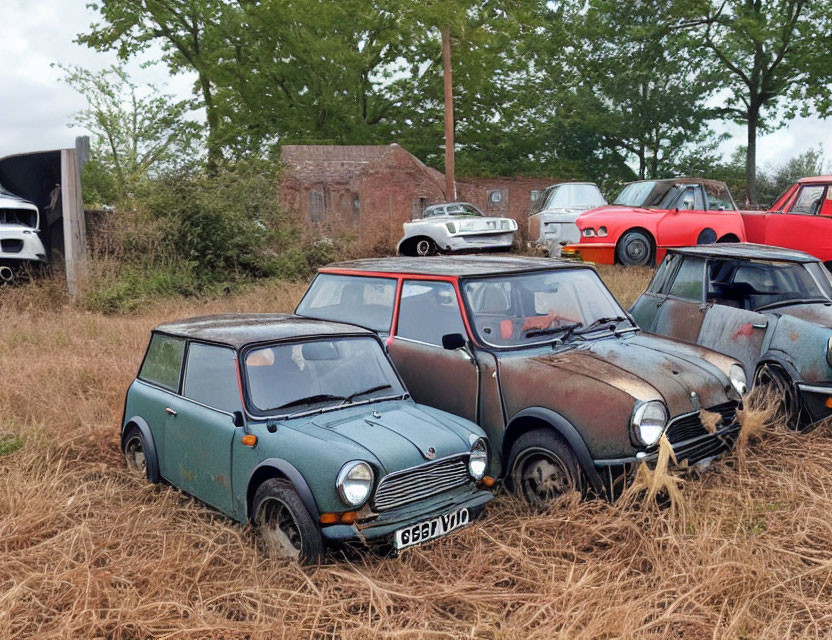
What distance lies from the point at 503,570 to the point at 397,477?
0.79m

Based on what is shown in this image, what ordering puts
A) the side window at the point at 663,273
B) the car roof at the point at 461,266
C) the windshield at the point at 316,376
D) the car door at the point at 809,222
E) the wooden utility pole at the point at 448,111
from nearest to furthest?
the windshield at the point at 316,376, the car roof at the point at 461,266, the side window at the point at 663,273, the car door at the point at 809,222, the wooden utility pole at the point at 448,111

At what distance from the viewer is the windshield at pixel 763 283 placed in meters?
7.39

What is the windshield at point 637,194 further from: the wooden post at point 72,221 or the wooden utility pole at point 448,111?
the wooden utility pole at point 448,111

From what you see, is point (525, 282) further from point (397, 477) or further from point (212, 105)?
point (212, 105)

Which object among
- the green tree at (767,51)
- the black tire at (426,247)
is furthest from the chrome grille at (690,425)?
the green tree at (767,51)

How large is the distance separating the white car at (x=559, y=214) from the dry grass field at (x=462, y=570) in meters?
10.3

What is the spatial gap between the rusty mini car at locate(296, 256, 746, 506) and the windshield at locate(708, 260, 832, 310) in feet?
6.58

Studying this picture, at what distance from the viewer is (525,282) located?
6.06 m

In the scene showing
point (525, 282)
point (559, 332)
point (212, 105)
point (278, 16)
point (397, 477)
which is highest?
point (278, 16)

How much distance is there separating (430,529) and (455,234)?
45.6 ft

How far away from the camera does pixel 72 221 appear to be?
15031 mm

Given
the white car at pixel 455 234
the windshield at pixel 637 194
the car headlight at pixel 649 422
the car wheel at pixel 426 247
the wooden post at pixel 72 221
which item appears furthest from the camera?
the car wheel at pixel 426 247

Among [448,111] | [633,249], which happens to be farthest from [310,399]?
[448,111]

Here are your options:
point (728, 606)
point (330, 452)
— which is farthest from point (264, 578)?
point (728, 606)
